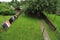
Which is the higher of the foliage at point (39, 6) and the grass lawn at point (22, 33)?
the foliage at point (39, 6)

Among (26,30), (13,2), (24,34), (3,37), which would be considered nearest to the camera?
(3,37)

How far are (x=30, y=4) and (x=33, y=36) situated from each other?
5294 mm

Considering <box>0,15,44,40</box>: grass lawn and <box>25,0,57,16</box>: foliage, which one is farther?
<box>25,0,57,16</box>: foliage

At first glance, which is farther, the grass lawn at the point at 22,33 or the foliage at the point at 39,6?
the foliage at the point at 39,6

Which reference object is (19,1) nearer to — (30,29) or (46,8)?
(46,8)

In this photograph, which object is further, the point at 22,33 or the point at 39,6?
the point at 39,6

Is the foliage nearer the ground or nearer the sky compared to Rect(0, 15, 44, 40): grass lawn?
nearer the sky

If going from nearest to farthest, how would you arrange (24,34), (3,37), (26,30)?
1. (3,37)
2. (24,34)
3. (26,30)

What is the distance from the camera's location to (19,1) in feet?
66.4

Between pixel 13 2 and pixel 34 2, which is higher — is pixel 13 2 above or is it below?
below

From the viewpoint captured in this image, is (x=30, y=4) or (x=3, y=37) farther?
(x=30, y=4)

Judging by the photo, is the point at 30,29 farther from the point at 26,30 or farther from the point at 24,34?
the point at 24,34

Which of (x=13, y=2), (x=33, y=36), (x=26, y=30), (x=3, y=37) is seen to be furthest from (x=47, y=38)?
(x=13, y=2)

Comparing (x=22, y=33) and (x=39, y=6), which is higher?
(x=39, y=6)
